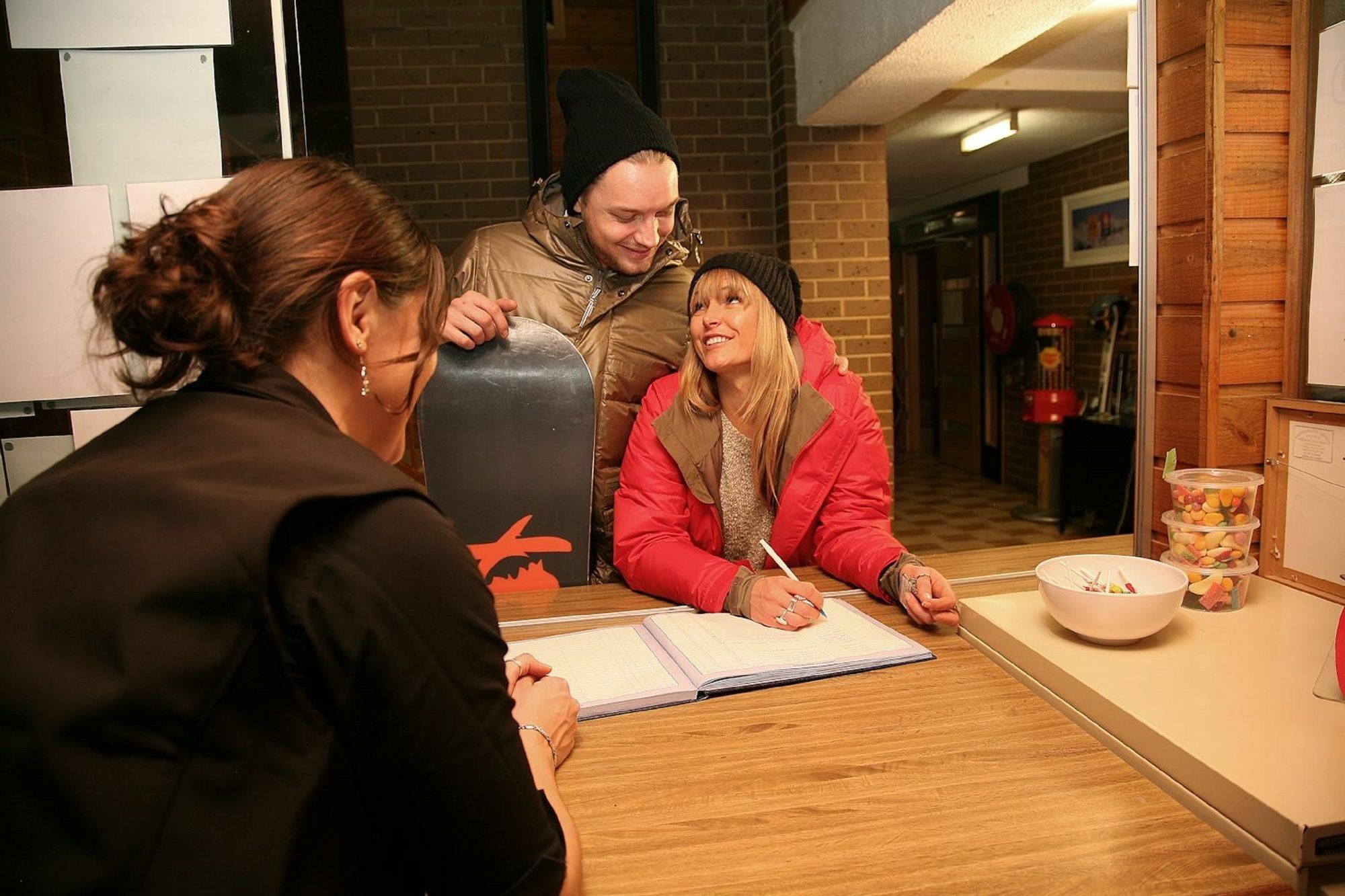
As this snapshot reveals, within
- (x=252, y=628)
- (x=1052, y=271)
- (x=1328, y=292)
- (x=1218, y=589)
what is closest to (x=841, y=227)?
(x=1328, y=292)

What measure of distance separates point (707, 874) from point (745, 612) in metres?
0.67

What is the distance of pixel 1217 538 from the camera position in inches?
52.3

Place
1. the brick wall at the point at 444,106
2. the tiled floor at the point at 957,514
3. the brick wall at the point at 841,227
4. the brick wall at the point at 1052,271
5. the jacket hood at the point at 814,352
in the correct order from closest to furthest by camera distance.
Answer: the jacket hood at the point at 814,352 → the brick wall at the point at 841,227 → the brick wall at the point at 444,106 → the tiled floor at the point at 957,514 → the brick wall at the point at 1052,271

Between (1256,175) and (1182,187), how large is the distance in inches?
4.2

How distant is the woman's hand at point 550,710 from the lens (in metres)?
1.02

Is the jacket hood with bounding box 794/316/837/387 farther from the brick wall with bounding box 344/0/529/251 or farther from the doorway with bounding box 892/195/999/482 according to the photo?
the doorway with bounding box 892/195/999/482

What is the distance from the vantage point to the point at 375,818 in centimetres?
66

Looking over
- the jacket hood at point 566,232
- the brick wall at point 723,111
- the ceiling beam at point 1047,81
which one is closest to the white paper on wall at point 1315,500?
the jacket hood at point 566,232

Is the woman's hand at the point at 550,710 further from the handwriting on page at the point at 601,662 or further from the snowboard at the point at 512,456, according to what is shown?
the snowboard at the point at 512,456

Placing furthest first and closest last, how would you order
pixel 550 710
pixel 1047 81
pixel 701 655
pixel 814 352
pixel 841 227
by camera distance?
1. pixel 1047 81
2. pixel 841 227
3. pixel 814 352
4. pixel 701 655
5. pixel 550 710

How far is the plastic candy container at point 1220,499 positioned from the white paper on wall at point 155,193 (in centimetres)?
168

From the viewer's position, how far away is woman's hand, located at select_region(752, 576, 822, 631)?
4.56 ft

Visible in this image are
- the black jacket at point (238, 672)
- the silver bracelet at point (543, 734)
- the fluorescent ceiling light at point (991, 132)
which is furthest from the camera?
the fluorescent ceiling light at point (991, 132)

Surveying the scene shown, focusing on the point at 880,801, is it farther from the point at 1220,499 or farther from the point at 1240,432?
the point at 1240,432
